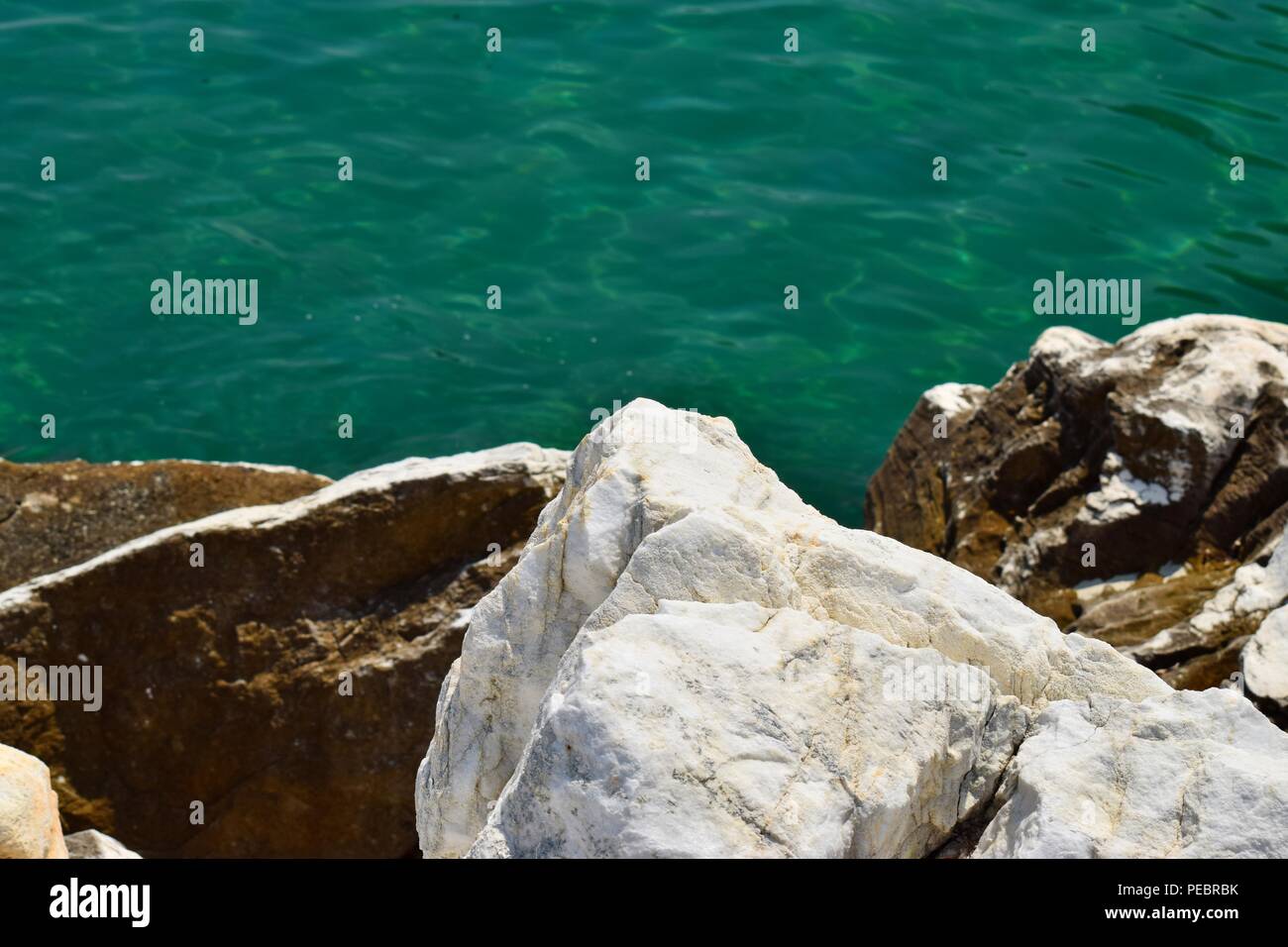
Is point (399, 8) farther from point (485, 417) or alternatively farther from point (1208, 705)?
point (1208, 705)

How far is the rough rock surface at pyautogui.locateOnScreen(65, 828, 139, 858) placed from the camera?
624 centimetres

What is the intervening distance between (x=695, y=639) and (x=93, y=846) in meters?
3.60

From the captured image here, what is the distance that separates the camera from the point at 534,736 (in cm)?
370

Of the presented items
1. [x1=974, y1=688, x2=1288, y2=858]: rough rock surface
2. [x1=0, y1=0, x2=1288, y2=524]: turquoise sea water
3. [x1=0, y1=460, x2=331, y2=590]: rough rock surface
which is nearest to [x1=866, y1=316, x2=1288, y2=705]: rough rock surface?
[x1=0, y1=0, x2=1288, y2=524]: turquoise sea water

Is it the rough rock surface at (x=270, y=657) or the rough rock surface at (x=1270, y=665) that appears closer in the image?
the rough rock surface at (x=1270, y=665)

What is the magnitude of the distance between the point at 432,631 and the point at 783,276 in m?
5.09

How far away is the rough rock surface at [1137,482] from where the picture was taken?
677cm

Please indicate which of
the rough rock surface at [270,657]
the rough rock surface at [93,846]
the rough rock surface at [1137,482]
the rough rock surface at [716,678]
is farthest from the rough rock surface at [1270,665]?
the rough rock surface at [93,846]

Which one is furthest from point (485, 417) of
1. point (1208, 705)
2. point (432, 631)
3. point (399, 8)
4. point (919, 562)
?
point (1208, 705)

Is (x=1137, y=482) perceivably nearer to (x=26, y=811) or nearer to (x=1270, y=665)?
(x=1270, y=665)

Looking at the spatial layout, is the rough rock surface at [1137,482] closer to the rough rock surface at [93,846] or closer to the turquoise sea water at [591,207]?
the turquoise sea water at [591,207]

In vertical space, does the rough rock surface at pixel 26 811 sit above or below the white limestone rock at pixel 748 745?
below

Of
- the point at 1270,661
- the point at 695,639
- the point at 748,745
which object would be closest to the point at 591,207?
the point at 1270,661

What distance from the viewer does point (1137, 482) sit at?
725 cm
